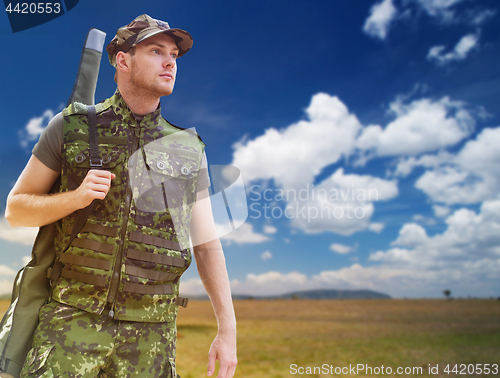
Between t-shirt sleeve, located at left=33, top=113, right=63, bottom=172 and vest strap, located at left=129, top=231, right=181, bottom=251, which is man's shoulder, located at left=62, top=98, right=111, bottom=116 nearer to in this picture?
t-shirt sleeve, located at left=33, top=113, right=63, bottom=172

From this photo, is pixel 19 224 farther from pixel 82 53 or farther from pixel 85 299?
pixel 82 53

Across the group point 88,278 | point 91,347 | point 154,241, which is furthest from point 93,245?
point 91,347

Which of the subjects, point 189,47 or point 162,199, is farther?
point 189,47

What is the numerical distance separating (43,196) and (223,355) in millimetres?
1817

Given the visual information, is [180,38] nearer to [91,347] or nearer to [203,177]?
[203,177]

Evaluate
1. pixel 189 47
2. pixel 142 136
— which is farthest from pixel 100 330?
pixel 189 47

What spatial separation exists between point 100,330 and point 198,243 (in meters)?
1.06

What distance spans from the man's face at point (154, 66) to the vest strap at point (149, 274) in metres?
1.44

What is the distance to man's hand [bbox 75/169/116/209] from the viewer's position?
2.63m

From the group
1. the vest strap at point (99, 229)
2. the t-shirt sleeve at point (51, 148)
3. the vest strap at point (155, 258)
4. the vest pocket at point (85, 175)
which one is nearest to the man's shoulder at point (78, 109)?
the t-shirt sleeve at point (51, 148)

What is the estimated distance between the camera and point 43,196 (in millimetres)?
2801

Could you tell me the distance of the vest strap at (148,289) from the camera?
283 centimetres

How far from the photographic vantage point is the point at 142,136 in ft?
10.5

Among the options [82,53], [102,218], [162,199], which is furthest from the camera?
[82,53]
